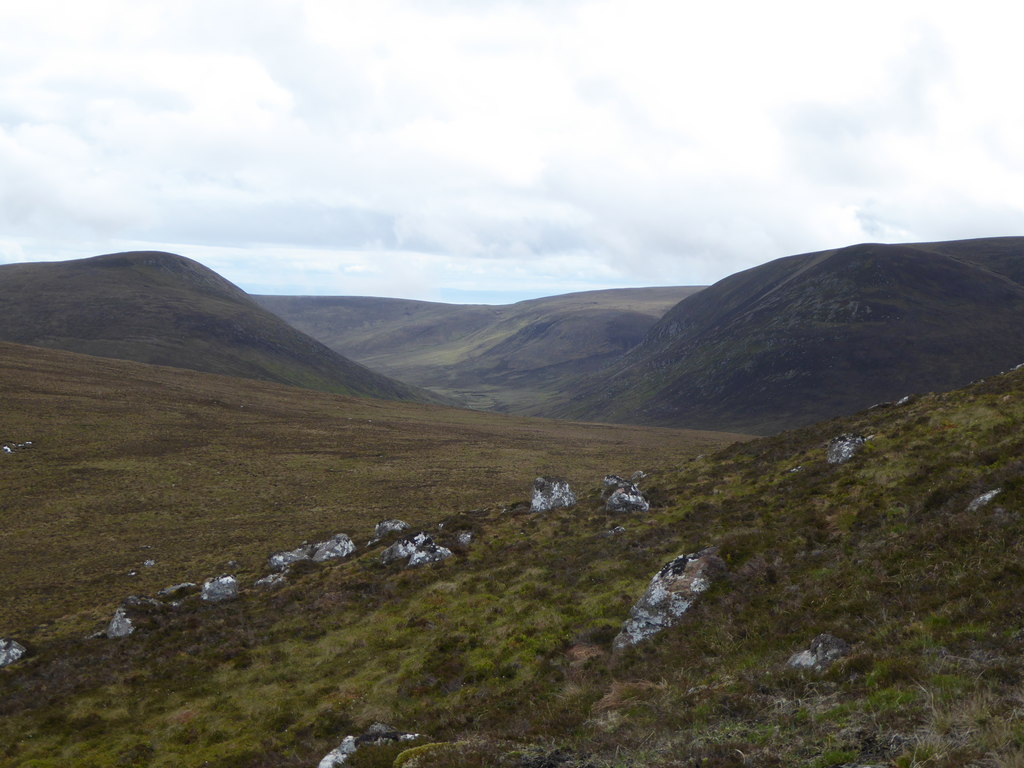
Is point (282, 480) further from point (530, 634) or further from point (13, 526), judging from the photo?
point (530, 634)

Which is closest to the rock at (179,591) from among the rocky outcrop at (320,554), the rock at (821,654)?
the rocky outcrop at (320,554)

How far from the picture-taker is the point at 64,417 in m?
80.6

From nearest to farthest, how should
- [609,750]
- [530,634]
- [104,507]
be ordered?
1. [609,750]
2. [530,634]
3. [104,507]

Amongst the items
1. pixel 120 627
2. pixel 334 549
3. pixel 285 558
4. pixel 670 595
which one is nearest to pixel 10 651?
pixel 120 627

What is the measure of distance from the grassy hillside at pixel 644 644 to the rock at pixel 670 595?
52cm

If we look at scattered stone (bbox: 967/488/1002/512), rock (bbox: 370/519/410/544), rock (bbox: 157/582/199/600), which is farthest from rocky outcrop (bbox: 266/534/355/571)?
scattered stone (bbox: 967/488/1002/512)

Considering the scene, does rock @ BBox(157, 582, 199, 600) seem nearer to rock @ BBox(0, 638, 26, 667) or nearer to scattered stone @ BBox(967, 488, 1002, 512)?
rock @ BBox(0, 638, 26, 667)

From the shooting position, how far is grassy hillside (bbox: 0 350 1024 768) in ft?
36.2

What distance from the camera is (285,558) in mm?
39031

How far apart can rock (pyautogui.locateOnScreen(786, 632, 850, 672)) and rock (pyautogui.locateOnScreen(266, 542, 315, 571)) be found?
32.5 meters

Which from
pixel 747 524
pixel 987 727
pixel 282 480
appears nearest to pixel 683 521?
pixel 747 524

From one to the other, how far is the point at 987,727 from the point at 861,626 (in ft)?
22.3

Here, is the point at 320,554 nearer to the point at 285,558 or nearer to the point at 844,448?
the point at 285,558

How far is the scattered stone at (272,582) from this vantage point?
113 ft
